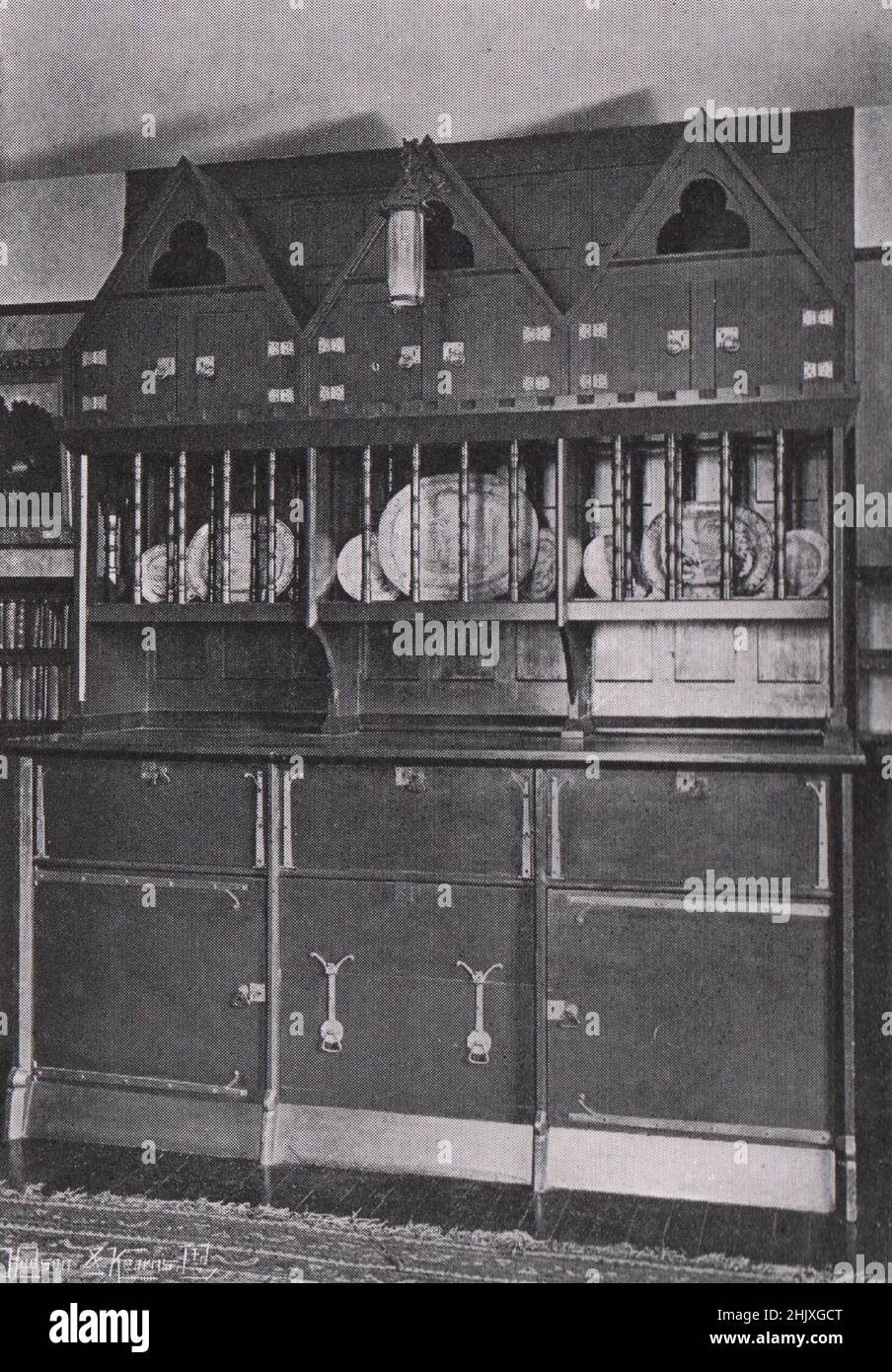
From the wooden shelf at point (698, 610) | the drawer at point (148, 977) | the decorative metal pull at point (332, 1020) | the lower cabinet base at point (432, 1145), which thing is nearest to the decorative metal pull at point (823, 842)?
the wooden shelf at point (698, 610)

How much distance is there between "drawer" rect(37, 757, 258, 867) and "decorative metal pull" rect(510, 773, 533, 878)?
29.2 inches

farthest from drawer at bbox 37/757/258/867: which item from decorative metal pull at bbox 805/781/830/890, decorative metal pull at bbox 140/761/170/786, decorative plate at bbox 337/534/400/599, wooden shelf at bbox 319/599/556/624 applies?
decorative metal pull at bbox 805/781/830/890

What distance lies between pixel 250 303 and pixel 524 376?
0.89 meters

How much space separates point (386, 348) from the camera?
3898 mm

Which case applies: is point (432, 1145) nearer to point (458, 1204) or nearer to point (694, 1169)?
point (458, 1204)

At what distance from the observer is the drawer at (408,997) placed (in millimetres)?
3367

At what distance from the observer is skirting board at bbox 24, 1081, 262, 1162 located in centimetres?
351

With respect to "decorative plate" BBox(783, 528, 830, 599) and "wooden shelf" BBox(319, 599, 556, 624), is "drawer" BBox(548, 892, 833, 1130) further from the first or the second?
"decorative plate" BBox(783, 528, 830, 599)

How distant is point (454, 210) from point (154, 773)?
1.87 m

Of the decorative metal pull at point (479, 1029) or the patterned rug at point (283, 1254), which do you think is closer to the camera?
the patterned rug at point (283, 1254)

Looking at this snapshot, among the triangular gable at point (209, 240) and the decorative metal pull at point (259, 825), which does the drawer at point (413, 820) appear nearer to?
the decorative metal pull at point (259, 825)

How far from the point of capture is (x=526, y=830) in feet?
11.1

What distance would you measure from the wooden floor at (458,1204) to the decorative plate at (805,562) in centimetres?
172

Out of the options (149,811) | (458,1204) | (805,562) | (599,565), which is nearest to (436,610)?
(599,565)
